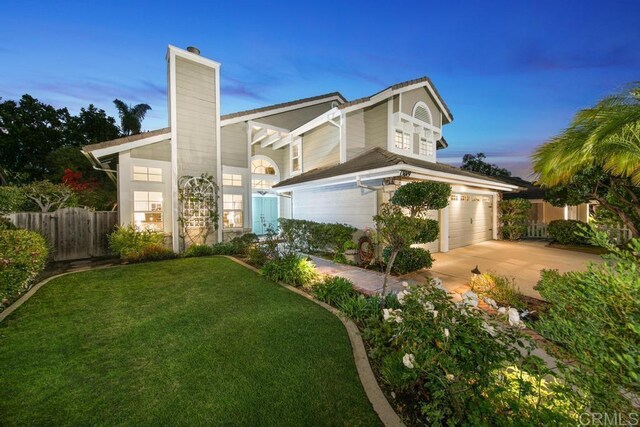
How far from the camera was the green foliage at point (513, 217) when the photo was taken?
1302 cm

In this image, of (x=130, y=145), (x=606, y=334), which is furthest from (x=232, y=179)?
(x=606, y=334)

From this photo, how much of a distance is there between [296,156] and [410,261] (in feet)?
32.0

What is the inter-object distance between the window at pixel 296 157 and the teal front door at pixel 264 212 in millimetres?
2617

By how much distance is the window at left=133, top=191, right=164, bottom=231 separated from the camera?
32.8ft

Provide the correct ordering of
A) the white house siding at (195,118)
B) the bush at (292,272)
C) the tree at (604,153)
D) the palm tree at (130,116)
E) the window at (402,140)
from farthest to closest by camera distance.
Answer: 1. the palm tree at (130,116)
2. the window at (402,140)
3. the white house siding at (195,118)
4. the bush at (292,272)
5. the tree at (604,153)

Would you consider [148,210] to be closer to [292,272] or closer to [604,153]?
[292,272]

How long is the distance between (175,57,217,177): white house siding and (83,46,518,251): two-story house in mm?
42

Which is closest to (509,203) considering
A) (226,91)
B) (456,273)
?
(456,273)

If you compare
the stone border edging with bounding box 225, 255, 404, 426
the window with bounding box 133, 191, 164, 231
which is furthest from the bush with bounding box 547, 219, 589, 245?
the window with bounding box 133, 191, 164, 231

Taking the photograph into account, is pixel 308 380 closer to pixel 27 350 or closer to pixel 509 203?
pixel 27 350

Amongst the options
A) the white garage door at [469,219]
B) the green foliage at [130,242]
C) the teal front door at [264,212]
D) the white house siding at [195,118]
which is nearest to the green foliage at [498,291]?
the white garage door at [469,219]

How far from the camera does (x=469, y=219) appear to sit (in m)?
11.6

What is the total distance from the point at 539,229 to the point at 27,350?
65.9 ft

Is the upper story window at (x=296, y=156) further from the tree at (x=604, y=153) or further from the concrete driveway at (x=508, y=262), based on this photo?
the tree at (x=604, y=153)
